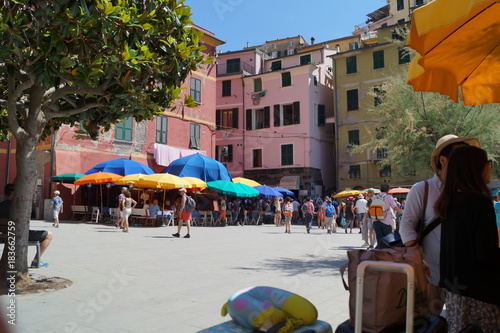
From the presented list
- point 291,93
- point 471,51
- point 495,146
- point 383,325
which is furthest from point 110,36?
point 291,93

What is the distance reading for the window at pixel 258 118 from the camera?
3878 cm

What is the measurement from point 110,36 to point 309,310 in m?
4.82

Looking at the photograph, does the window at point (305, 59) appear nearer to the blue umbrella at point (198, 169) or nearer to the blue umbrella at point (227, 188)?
the blue umbrella at point (198, 169)

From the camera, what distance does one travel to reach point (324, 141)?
38469 mm

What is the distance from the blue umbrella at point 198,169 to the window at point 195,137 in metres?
4.64

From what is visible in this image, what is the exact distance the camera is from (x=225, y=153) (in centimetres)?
3988

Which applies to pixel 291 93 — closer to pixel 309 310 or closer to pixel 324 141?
pixel 324 141

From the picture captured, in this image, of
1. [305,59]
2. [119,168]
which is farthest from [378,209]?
[305,59]

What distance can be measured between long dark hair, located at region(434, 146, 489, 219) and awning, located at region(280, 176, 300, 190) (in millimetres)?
33096

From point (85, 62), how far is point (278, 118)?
1308 inches

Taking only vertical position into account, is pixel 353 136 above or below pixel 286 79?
below

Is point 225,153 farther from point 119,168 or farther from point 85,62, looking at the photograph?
point 85,62

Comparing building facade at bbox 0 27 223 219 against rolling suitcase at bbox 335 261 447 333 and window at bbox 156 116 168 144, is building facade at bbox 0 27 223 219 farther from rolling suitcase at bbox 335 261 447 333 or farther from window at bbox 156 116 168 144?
rolling suitcase at bbox 335 261 447 333

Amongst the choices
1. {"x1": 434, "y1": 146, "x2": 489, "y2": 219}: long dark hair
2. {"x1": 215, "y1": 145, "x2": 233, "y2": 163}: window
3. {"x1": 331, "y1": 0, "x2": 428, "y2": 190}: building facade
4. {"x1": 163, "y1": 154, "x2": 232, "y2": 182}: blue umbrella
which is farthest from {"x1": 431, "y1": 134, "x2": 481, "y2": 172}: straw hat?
{"x1": 215, "y1": 145, "x2": 233, "y2": 163}: window
